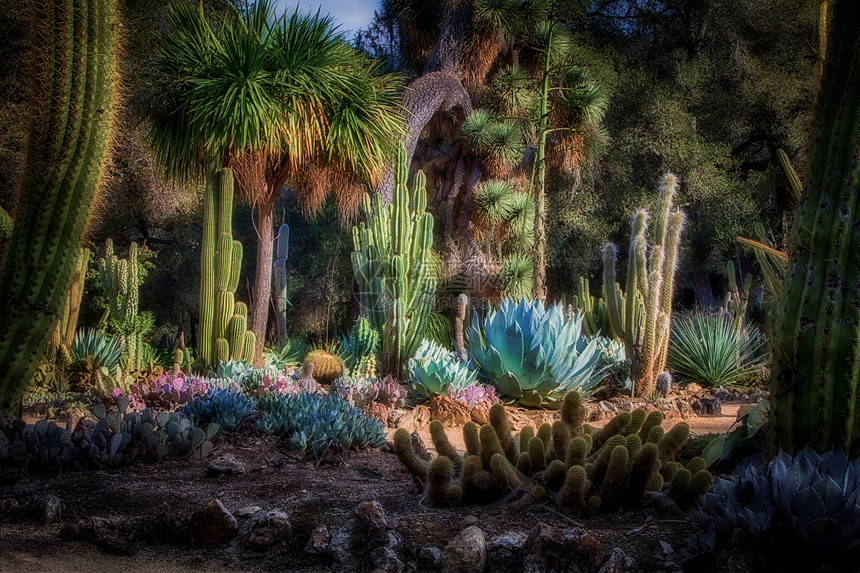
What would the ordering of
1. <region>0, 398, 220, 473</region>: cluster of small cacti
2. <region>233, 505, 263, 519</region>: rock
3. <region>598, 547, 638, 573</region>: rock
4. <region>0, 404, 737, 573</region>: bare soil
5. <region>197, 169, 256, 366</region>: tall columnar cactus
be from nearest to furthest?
<region>598, 547, 638, 573</region>: rock → <region>0, 404, 737, 573</region>: bare soil → <region>233, 505, 263, 519</region>: rock → <region>0, 398, 220, 473</region>: cluster of small cacti → <region>197, 169, 256, 366</region>: tall columnar cactus

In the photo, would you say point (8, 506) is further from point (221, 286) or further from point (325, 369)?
point (325, 369)

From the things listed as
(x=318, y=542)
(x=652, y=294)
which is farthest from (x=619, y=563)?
(x=652, y=294)

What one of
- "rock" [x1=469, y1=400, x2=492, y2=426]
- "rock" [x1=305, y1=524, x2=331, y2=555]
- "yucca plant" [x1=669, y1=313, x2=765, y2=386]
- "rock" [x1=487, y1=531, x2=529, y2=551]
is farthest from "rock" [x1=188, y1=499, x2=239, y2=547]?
"yucca plant" [x1=669, y1=313, x2=765, y2=386]

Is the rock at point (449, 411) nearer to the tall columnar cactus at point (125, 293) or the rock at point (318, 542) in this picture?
the rock at point (318, 542)

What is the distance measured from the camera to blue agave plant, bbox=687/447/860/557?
2107mm

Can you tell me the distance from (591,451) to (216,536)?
181 centimetres

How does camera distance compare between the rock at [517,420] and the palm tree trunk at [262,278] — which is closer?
the rock at [517,420]

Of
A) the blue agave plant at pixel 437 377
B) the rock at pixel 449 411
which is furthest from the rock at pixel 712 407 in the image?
the rock at pixel 449 411

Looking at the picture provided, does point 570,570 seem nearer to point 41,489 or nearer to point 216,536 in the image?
point 216,536

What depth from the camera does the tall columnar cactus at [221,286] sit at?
7.91 meters

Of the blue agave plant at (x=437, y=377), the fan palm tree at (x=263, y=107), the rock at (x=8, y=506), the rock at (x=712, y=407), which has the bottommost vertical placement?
the rock at (x=712, y=407)

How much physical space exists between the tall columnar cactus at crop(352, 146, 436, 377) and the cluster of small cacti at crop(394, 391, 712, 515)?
15.0 feet

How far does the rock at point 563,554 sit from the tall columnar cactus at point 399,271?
5.67 metres

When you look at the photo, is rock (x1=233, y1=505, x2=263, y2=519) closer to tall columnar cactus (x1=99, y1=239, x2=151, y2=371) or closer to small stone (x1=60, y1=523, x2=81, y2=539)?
small stone (x1=60, y1=523, x2=81, y2=539)
